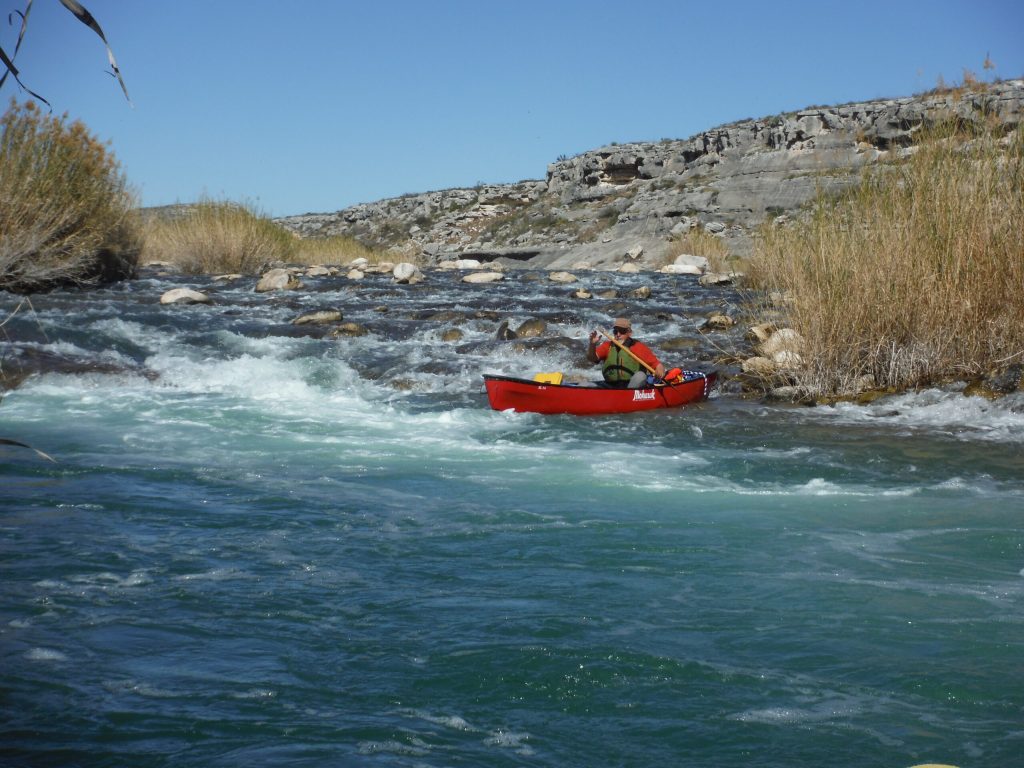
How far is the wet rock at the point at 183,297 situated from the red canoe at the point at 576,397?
8.02 m

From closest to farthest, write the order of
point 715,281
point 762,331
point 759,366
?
point 759,366 → point 762,331 → point 715,281

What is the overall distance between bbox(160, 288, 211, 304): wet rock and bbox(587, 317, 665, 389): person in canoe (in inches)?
331

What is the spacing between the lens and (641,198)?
45219 millimetres

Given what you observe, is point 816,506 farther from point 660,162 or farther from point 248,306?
point 660,162

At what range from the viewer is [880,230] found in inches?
357

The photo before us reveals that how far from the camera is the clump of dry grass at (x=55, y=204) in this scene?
48.1 ft

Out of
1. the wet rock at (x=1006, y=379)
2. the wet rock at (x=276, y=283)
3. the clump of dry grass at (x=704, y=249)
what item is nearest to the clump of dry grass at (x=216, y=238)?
the wet rock at (x=276, y=283)

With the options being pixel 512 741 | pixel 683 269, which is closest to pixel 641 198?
pixel 683 269

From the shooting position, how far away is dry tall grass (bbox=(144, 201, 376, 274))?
23.9 meters

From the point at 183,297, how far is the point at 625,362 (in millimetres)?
8802

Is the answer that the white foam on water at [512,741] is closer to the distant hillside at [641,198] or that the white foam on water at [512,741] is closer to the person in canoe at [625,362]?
the person in canoe at [625,362]

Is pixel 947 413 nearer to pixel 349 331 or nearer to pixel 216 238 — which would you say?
pixel 349 331

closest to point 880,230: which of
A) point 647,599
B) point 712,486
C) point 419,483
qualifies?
point 712,486

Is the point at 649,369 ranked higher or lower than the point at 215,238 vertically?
lower
